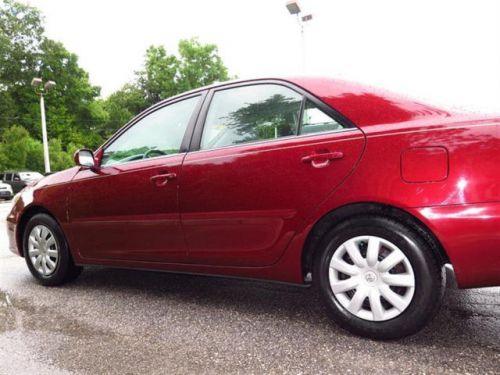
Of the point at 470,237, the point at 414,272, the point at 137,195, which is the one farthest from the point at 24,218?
the point at 470,237

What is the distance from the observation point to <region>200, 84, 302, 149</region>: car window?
9.35 ft

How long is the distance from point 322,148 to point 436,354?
3.97 ft

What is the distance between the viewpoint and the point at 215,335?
9.04 ft

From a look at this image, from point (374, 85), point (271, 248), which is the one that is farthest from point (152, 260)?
point (374, 85)

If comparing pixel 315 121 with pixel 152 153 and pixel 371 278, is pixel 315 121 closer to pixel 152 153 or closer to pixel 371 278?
pixel 371 278

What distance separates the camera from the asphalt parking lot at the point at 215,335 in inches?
91.4

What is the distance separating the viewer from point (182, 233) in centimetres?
314

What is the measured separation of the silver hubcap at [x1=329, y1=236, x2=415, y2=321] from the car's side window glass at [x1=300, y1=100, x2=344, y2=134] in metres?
0.64

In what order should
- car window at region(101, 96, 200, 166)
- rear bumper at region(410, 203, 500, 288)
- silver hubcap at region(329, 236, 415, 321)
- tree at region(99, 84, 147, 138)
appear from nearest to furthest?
rear bumper at region(410, 203, 500, 288) < silver hubcap at region(329, 236, 415, 321) < car window at region(101, 96, 200, 166) < tree at region(99, 84, 147, 138)

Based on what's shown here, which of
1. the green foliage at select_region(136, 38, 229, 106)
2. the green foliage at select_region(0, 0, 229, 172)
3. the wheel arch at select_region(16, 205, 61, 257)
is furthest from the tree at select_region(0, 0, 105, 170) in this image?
the wheel arch at select_region(16, 205, 61, 257)

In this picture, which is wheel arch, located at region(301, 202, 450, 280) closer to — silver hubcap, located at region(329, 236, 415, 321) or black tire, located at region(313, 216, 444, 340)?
black tire, located at region(313, 216, 444, 340)

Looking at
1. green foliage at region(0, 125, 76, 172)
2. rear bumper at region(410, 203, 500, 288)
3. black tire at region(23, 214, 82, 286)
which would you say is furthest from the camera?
green foliage at region(0, 125, 76, 172)

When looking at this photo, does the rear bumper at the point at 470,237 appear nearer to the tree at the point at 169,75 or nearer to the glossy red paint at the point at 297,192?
the glossy red paint at the point at 297,192

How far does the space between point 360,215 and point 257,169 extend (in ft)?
2.20
